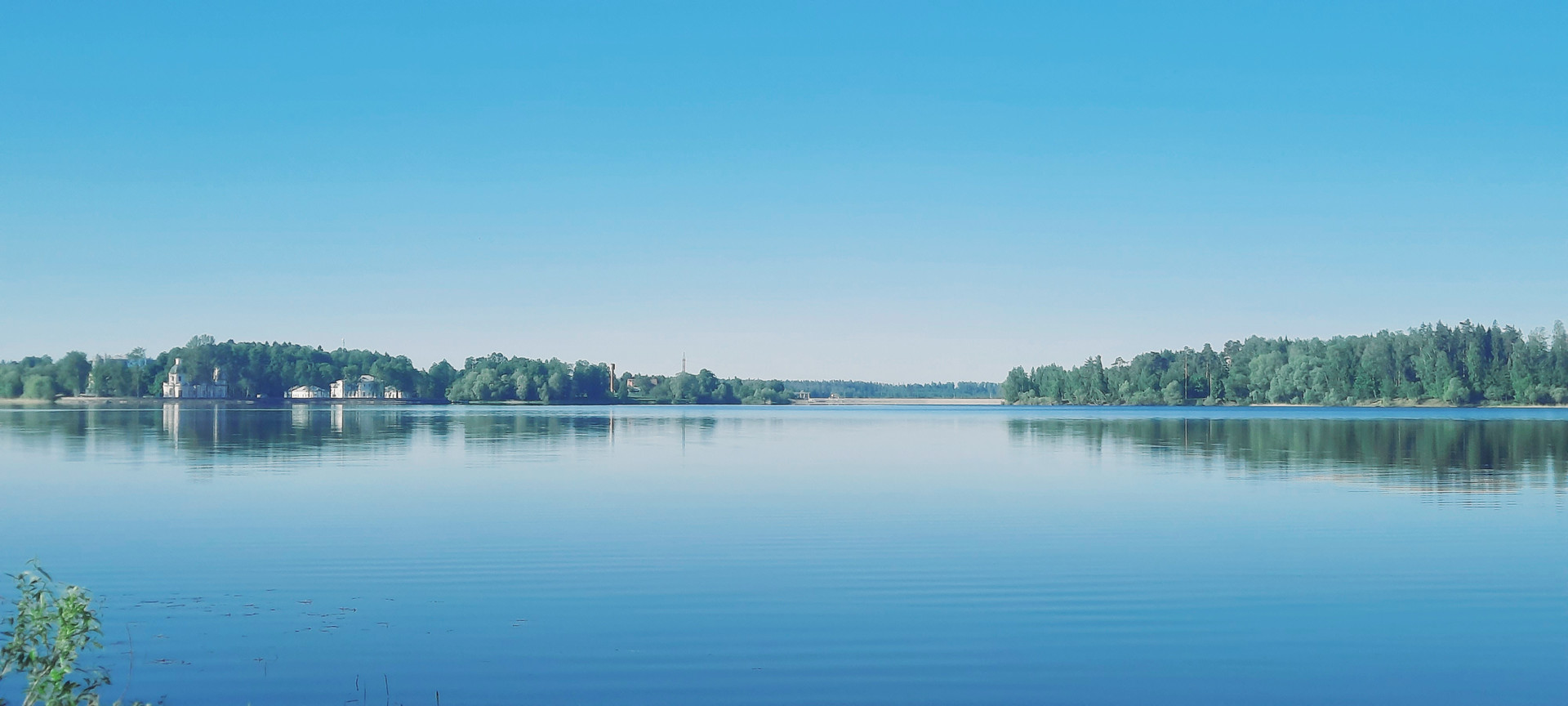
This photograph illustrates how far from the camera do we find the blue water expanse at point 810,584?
34.5ft

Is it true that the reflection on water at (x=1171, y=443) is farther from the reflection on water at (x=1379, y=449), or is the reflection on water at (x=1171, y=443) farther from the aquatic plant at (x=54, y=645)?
the aquatic plant at (x=54, y=645)

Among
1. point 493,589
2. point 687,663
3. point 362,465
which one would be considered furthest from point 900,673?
point 362,465

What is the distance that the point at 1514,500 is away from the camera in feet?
85.5

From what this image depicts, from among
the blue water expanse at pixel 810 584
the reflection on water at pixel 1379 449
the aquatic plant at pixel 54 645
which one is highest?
the aquatic plant at pixel 54 645

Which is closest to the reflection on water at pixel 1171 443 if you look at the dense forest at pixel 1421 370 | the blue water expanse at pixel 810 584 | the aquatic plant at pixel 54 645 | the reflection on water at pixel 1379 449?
the reflection on water at pixel 1379 449

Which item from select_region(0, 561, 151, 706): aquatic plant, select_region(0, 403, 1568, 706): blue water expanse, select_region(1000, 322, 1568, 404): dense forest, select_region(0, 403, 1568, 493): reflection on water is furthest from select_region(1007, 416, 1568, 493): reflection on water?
select_region(1000, 322, 1568, 404): dense forest

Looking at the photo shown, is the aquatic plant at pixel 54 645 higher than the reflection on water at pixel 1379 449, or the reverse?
the aquatic plant at pixel 54 645

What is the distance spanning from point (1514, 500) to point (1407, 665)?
18443 mm

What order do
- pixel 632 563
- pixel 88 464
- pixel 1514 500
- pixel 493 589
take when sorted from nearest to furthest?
pixel 493 589
pixel 632 563
pixel 1514 500
pixel 88 464

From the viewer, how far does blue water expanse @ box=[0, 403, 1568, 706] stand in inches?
414

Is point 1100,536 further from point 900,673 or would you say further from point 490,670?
point 490,670

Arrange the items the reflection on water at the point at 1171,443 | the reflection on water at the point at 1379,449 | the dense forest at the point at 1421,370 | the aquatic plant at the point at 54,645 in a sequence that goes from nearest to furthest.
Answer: the aquatic plant at the point at 54,645
the reflection on water at the point at 1379,449
the reflection on water at the point at 1171,443
the dense forest at the point at 1421,370

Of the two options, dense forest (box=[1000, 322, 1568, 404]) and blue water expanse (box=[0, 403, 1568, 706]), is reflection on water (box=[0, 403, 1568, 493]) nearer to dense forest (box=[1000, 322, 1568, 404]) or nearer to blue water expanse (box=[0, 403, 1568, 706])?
blue water expanse (box=[0, 403, 1568, 706])

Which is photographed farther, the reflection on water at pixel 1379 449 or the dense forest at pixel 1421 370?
the dense forest at pixel 1421 370
